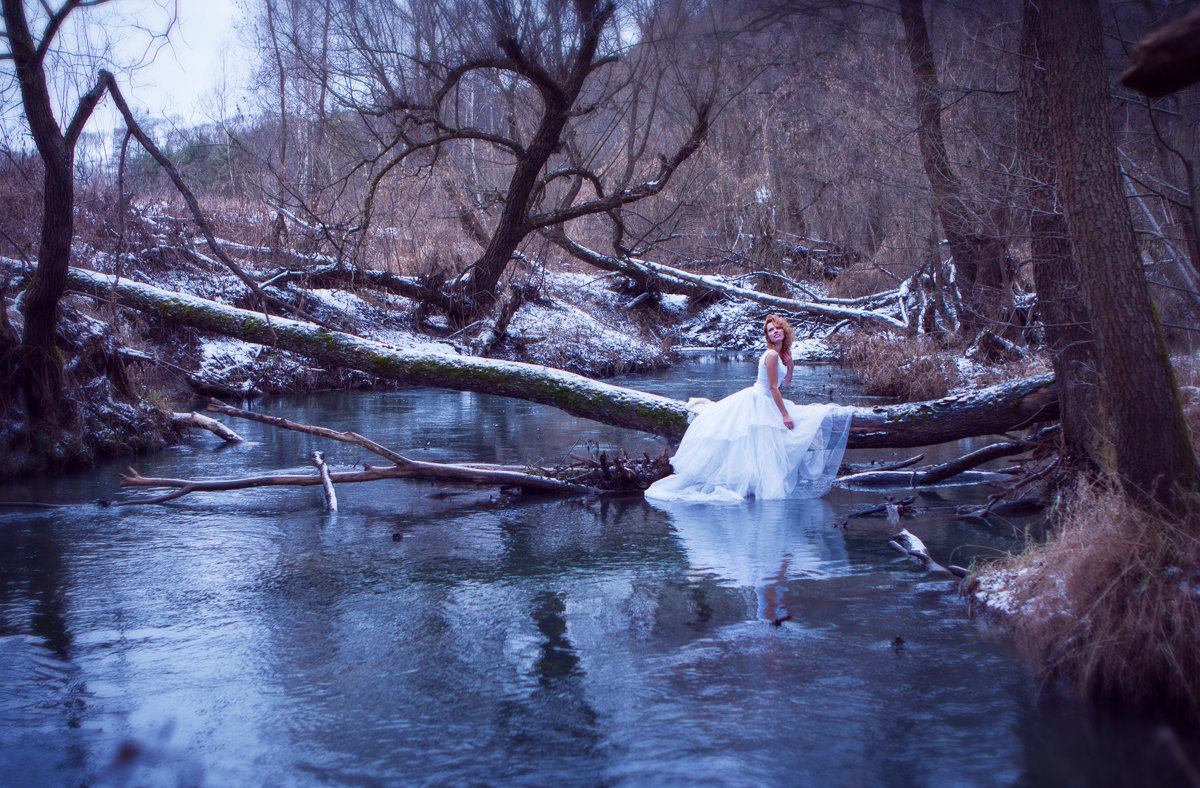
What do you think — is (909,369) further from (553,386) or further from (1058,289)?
(1058,289)

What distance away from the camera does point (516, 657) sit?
545 cm

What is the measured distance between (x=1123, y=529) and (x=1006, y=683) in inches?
39.4

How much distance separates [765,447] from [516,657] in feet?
14.8

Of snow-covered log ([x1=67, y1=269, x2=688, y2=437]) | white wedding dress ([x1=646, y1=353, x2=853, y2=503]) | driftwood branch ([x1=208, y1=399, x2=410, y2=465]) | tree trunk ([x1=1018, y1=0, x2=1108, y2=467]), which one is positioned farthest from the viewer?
snow-covered log ([x1=67, y1=269, x2=688, y2=437])

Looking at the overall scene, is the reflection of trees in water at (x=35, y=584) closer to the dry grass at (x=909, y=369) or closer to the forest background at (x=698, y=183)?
the forest background at (x=698, y=183)

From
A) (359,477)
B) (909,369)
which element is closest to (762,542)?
(359,477)

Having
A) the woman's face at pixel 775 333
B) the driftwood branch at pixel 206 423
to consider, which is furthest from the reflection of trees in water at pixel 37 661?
the woman's face at pixel 775 333

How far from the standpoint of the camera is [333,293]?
69.7ft

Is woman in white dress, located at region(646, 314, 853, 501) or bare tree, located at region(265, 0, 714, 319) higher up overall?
bare tree, located at region(265, 0, 714, 319)

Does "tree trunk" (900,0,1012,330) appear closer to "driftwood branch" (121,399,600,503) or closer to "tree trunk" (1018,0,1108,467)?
"tree trunk" (1018,0,1108,467)

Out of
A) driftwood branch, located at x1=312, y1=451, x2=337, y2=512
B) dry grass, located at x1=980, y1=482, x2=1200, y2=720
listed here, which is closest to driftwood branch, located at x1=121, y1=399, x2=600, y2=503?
driftwood branch, located at x1=312, y1=451, x2=337, y2=512

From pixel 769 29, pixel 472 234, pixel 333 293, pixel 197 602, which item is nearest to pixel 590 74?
pixel 769 29

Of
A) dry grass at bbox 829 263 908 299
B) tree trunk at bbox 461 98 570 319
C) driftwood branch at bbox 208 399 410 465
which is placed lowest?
driftwood branch at bbox 208 399 410 465

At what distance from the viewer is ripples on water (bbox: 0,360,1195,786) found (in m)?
4.21
